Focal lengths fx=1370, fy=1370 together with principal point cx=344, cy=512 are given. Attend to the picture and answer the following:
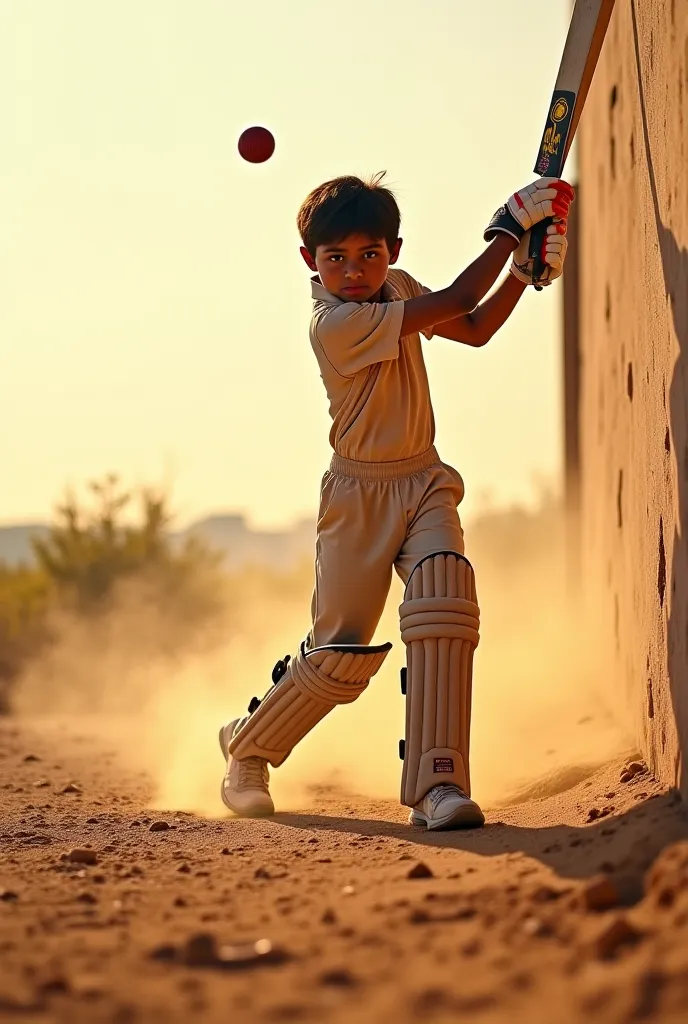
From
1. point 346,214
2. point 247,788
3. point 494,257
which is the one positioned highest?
point 346,214

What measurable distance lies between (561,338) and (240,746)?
4705mm

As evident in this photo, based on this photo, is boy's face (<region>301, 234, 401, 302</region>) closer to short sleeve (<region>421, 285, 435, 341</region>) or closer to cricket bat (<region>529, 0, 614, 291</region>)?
short sleeve (<region>421, 285, 435, 341</region>)

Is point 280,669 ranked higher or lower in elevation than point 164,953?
higher

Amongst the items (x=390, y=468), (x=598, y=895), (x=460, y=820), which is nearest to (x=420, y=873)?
(x=598, y=895)

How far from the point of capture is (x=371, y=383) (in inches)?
154

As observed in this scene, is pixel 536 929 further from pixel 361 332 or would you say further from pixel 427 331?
pixel 427 331

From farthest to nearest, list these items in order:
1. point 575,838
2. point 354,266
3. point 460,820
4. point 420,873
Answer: point 354,266 < point 460,820 < point 575,838 < point 420,873

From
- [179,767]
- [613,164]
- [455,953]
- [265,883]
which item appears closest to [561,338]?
[613,164]

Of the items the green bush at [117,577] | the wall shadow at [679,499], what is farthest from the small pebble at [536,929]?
the green bush at [117,577]

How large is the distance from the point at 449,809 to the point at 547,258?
1.50m

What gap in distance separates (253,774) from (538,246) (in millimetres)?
1808

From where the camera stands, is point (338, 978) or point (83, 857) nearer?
point (338, 978)

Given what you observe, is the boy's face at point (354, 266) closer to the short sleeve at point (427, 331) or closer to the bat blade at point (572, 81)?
the short sleeve at point (427, 331)

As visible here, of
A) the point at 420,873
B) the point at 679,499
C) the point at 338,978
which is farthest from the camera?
the point at 679,499
